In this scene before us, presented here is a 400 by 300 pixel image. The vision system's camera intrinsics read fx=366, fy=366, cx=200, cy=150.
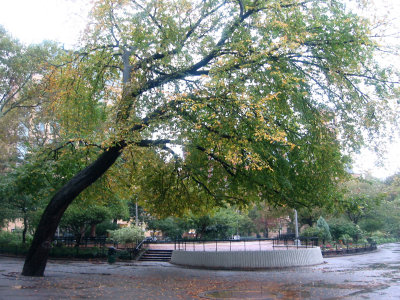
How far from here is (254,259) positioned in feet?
64.8

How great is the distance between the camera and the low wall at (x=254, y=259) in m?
19.8

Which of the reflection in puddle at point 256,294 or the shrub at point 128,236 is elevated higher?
the shrub at point 128,236

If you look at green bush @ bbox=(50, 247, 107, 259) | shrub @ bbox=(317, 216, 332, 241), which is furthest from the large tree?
shrub @ bbox=(317, 216, 332, 241)

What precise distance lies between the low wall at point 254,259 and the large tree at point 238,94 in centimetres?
685

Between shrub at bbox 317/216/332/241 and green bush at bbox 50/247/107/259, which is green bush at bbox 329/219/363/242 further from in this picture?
green bush at bbox 50/247/107/259

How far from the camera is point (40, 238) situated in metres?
12.8

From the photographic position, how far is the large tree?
10.6 m

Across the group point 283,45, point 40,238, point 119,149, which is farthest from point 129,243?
point 283,45

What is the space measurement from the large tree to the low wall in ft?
22.5

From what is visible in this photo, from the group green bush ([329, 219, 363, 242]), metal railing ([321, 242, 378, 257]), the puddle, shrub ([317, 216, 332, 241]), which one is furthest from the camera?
green bush ([329, 219, 363, 242])

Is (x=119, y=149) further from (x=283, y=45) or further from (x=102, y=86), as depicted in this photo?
(x=283, y=45)

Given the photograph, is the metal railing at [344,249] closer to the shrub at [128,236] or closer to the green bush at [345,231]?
the green bush at [345,231]

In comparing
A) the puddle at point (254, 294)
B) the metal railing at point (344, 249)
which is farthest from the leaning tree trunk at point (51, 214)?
the metal railing at point (344, 249)

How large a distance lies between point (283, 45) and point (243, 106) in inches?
77.2
